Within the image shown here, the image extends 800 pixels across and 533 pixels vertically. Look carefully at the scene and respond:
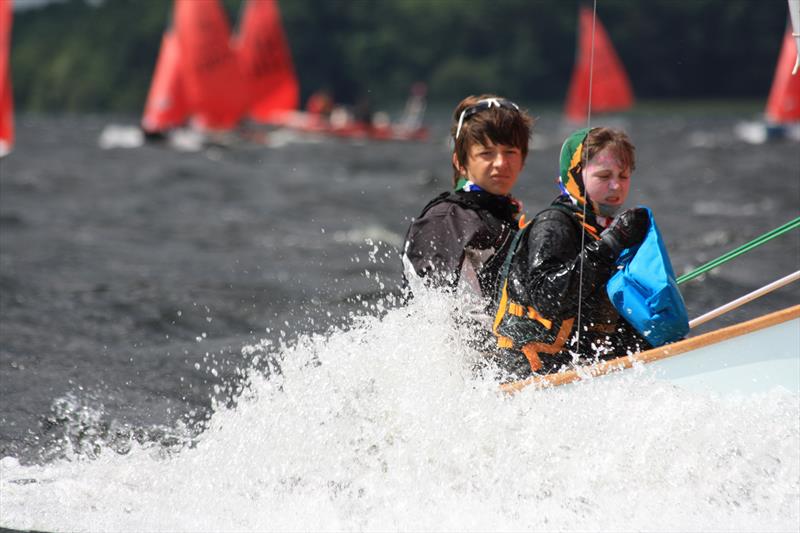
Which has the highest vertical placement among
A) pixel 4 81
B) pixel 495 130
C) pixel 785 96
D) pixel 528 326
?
pixel 495 130

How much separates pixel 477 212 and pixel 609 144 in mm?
471

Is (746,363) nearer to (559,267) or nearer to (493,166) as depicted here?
(559,267)

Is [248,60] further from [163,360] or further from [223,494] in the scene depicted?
[223,494]

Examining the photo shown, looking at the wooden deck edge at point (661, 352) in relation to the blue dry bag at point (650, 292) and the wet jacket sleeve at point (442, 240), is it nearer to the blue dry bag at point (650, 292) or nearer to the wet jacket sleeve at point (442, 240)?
the blue dry bag at point (650, 292)

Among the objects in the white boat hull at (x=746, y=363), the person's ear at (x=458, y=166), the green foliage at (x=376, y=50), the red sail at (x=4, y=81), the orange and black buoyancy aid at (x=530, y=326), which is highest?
the person's ear at (x=458, y=166)

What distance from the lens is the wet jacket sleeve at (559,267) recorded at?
10.0ft

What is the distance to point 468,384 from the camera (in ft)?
11.0

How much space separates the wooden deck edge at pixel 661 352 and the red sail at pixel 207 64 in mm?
25692

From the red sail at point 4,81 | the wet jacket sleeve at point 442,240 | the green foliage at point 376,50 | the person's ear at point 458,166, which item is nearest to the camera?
the wet jacket sleeve at point 442,240

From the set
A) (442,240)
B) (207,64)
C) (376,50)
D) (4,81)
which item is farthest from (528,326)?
(376,50)

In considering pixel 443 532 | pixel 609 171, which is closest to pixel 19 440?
pixel 443 532

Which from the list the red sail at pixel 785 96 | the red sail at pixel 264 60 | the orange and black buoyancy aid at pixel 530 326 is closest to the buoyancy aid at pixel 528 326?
the orange and black buoyancy aid at pixel 530 326

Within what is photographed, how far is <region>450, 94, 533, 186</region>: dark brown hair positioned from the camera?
3434 mm

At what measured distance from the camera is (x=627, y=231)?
304 centimetres
